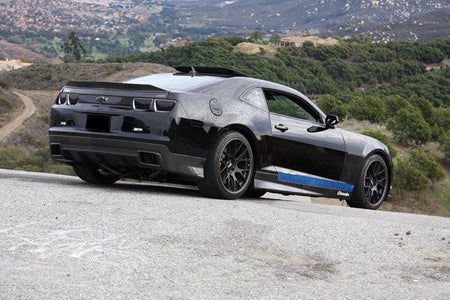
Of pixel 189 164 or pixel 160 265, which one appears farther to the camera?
pixel 189 164

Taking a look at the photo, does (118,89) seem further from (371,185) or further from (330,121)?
(371,185)

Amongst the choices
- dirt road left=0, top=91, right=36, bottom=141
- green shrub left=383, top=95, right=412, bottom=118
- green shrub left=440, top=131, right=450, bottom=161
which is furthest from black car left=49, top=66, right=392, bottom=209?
green shrub left=383, top=95, right=412, bottom=118

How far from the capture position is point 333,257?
5.95 m

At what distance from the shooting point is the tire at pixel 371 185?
398 inches

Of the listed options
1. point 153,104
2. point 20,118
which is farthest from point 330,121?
point 20,118

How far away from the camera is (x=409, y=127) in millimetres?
82750

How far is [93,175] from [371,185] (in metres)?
3.55

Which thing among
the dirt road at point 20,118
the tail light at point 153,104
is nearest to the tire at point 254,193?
the tail light at point 153,104

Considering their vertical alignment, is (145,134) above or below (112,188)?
above

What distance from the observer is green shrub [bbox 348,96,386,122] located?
9262 cm

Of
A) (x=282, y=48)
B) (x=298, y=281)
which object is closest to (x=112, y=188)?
(x=298, y=281)

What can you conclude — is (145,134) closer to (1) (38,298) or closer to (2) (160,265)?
(2) (160,265)

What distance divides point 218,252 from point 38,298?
1.74 meters

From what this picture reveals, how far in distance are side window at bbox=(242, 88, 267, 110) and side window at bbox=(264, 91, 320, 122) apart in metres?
0.12
